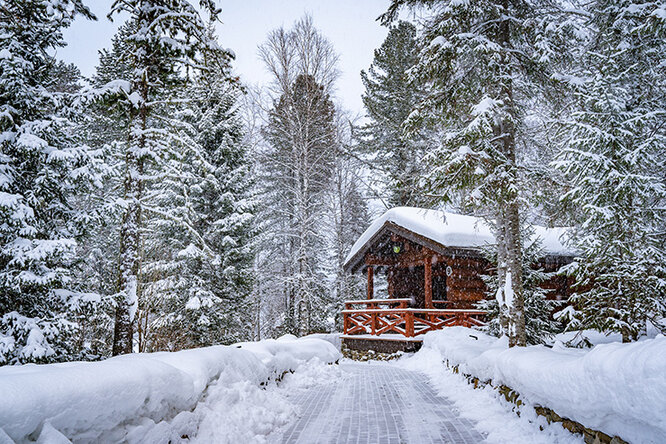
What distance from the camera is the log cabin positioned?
13453mm

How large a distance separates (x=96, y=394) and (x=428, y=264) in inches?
497

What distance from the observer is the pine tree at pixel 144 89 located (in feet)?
27.9

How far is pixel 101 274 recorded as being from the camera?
20422 millimetres

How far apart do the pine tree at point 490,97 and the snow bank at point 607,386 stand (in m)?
3.07

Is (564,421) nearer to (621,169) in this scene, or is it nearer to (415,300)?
(621,169)

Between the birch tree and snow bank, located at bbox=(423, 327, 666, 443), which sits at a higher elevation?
the birch tree

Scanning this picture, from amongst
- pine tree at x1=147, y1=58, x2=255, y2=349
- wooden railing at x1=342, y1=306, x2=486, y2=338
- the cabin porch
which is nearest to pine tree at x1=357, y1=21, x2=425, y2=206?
the cabin porch

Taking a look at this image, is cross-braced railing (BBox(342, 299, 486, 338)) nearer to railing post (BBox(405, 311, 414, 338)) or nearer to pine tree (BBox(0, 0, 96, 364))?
railing post (BBox(405, 311, 414, 338))

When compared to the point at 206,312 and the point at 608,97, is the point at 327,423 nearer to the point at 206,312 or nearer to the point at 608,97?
the point at 608,97

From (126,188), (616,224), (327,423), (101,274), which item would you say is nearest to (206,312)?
(126,188)

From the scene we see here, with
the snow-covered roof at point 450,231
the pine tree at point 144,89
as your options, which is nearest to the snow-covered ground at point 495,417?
the snow-covered roof at point 450,231

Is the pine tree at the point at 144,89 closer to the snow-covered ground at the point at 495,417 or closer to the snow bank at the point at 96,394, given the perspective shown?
the snow bank at the point at 96,394

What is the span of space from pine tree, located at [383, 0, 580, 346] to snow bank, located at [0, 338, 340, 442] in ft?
17.3

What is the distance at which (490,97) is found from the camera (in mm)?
7582
